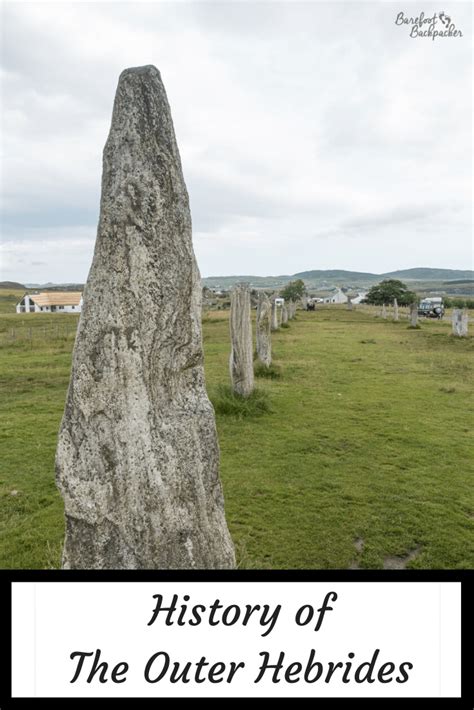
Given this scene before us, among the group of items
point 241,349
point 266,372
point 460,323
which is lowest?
point 266,372

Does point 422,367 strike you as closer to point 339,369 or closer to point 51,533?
point 339,369

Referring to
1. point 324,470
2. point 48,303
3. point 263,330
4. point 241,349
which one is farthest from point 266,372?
point 48,303

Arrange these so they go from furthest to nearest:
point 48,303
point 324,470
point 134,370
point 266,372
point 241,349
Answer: point 48,303, point 266,372, point 241,349, point 324,470, point 134,370

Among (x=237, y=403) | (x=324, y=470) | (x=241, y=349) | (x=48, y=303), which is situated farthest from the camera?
(x=48, y=303)

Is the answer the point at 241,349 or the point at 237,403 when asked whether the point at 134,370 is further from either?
the point at 241,349

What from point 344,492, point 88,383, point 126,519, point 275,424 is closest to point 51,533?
point 126,519

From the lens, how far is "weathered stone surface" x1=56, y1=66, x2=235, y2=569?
360 centimetres

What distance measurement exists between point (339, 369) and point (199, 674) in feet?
42.8

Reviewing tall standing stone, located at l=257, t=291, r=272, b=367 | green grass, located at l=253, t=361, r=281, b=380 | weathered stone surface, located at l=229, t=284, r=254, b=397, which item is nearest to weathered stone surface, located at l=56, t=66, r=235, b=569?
weathered stone surface, located at l=229, t=284, r=254, b=397

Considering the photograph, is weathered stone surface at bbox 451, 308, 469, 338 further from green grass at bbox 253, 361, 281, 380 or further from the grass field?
green grass at bbox 253, 361, 281, 380

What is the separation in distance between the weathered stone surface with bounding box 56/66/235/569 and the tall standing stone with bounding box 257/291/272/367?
10.5 meters

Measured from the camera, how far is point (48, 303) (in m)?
69.1

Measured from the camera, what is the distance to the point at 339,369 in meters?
15.7

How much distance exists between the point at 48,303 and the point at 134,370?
70465 millimetres
